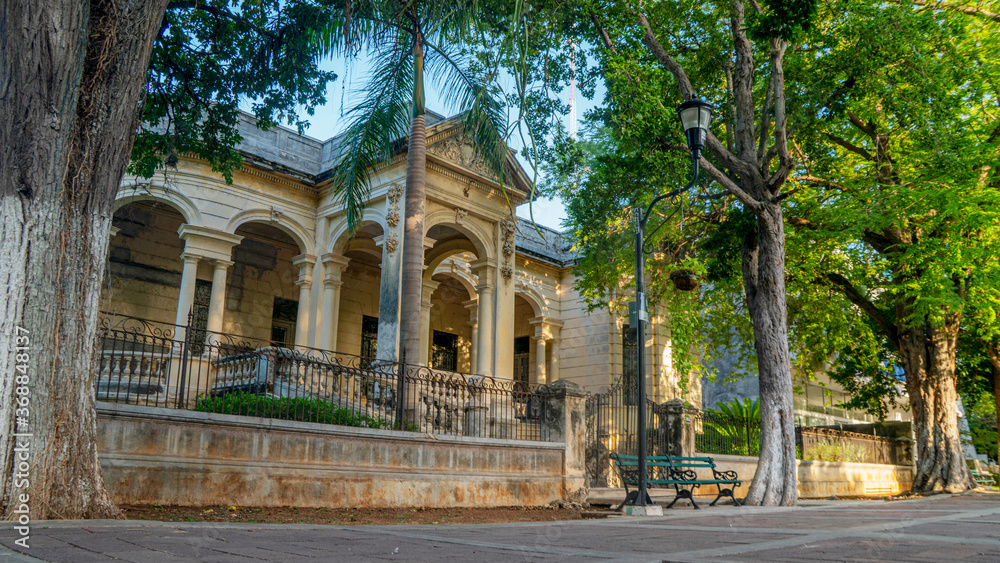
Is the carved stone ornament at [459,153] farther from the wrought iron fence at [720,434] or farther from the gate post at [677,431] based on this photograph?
the wrought iron fence at [720,434]

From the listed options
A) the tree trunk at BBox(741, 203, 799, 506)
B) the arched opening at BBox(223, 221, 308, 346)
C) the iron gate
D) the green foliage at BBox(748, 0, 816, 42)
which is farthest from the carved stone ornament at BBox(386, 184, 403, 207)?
the green foliage at BBox(748, 0, 816, 42)

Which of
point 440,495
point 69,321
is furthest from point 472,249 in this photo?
point 69,321

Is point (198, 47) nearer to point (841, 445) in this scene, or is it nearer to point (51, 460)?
point (51, 460)

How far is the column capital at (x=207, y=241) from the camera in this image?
16.0 metres

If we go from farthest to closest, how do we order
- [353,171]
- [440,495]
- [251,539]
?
[353,171]
[440,495]
[251,539]

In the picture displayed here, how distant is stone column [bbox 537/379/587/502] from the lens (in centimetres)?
1214

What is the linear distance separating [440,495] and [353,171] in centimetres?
645

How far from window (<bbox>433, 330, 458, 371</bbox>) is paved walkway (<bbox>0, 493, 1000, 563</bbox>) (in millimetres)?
18305

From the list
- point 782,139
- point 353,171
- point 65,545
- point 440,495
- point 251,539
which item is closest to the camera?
point 65,545

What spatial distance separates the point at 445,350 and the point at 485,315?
25.5 feet

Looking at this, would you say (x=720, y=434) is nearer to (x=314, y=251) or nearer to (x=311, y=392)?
(x=311, y=392)

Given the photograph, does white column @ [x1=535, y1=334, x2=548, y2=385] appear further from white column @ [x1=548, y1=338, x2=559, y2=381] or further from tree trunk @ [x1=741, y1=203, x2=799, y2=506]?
tree trunk @ [x1=741, y1=203, x2=799, y2=506]

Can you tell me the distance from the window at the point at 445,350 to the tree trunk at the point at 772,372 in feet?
44.6

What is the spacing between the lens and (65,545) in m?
4.11
